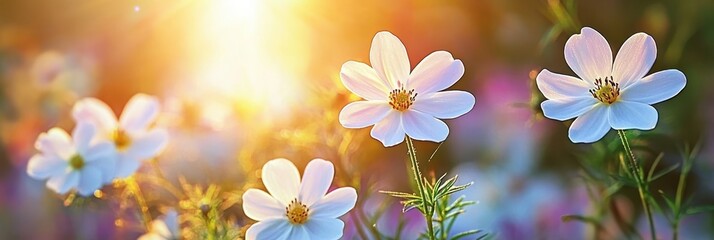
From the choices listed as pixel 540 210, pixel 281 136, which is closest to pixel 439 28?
pixel 540 210

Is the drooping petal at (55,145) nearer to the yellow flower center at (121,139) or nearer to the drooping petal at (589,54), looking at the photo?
the yellow flower center at (121,139)

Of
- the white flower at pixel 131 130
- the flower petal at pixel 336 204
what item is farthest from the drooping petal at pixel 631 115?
the white flower at pixel 131 130

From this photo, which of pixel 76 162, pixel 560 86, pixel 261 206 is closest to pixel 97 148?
pixel 76 162

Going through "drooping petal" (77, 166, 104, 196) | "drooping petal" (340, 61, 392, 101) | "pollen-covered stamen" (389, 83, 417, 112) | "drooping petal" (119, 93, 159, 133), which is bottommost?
"pollen-covered stamen" (389, 83, 417, 112)

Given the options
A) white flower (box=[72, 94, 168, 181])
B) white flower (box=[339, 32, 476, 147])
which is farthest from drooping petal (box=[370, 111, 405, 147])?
white flower (box=[72, 94, 168, 181])

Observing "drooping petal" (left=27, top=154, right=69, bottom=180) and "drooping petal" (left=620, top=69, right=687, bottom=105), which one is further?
"drooping petal" (left=27, top=154, right=69, bottom=180)

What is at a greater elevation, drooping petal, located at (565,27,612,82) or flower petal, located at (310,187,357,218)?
drooping petal, located at (565,27,612,82)

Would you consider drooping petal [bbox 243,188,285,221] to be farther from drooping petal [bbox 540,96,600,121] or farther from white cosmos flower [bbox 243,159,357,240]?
drooping petal [bbox 540,96,600,121]
